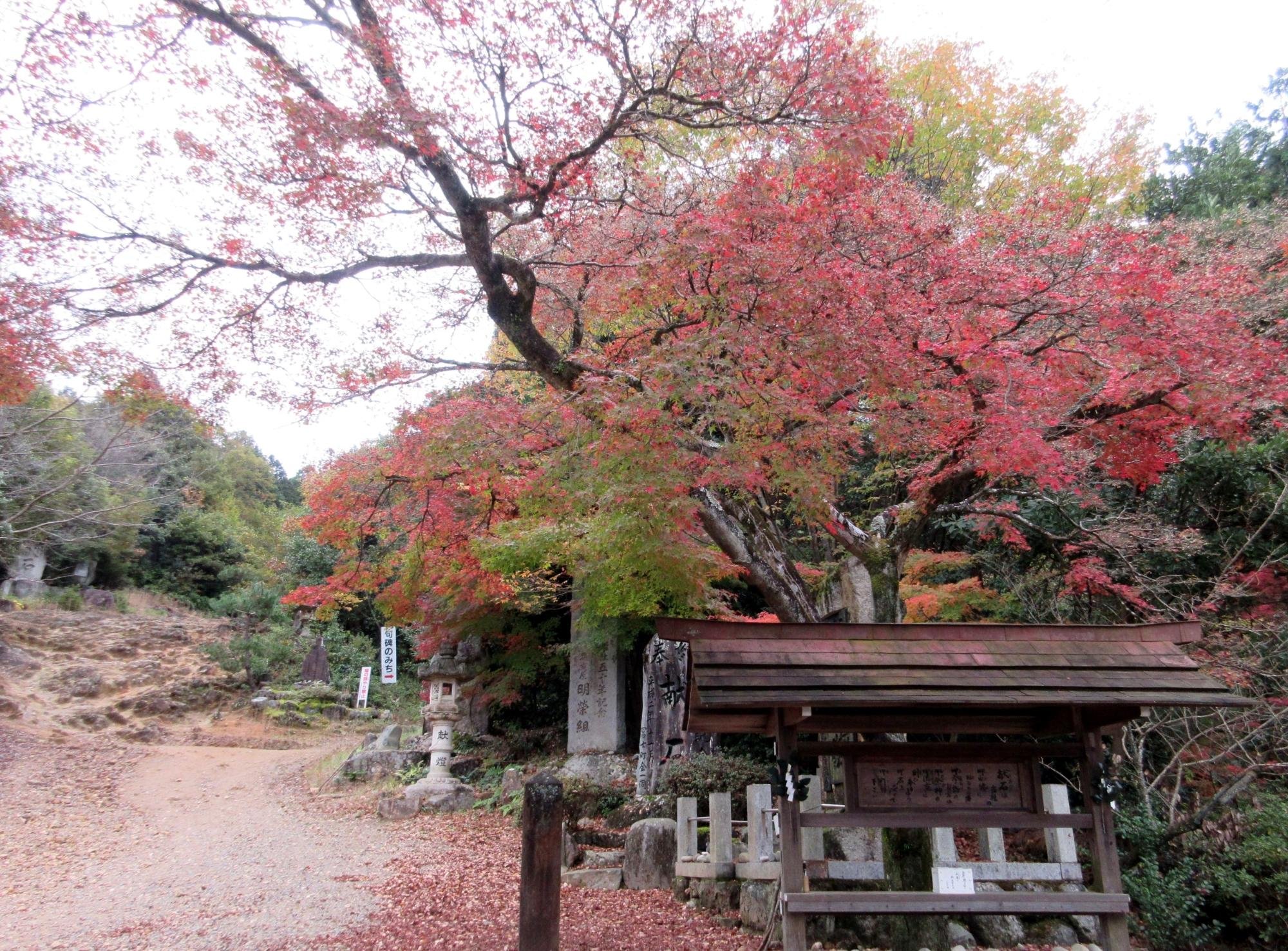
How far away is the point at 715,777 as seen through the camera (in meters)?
9.52

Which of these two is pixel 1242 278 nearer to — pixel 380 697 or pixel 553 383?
pixel 553 383

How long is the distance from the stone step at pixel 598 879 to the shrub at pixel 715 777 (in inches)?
62.0

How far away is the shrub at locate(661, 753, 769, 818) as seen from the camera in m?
9.42

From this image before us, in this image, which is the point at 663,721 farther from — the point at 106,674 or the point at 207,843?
the point at 106,674

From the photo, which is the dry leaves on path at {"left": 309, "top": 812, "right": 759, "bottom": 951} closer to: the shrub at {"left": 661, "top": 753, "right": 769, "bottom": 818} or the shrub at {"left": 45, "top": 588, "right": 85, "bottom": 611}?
the shrub at {"left": 661, "top": 753, "right": 769, "bottom": 818}

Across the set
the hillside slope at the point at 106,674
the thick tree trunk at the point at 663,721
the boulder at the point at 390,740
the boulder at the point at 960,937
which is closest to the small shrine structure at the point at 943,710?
the boulder at the point at 960,937

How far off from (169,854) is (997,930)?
382 inches

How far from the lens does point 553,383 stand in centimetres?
716

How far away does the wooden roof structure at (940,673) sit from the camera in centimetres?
461

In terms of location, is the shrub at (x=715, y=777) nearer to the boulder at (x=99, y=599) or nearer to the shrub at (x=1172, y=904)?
the shrub at (x=1172, y=904)

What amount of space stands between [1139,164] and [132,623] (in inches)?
1091

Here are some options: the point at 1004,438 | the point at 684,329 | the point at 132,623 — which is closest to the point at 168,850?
the point at 684,329

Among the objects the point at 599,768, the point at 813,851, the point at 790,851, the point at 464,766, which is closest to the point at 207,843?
the point at 464,766

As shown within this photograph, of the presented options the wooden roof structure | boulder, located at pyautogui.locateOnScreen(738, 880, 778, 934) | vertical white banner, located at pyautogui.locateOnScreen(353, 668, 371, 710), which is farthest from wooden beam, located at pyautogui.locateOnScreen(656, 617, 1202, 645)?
vertical white banner, located at pyautogui.locateOnScreen(353, 668, 371, 710)
